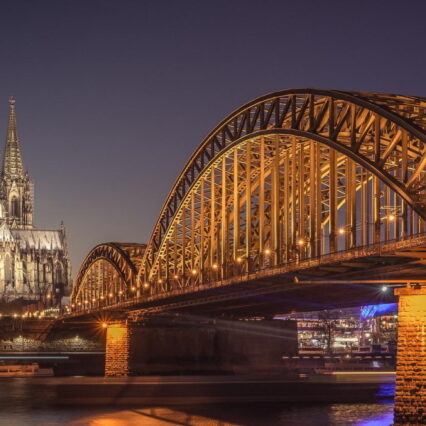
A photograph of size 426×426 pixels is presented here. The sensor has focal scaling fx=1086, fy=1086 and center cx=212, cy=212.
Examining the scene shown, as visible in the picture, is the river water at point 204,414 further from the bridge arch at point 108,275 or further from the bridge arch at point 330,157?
the bridge arch at point 108,275

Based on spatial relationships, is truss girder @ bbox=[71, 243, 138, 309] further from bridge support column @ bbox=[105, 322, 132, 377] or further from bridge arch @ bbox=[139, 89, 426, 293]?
bridge arch @ bbox=[139, 89, 426, 293]

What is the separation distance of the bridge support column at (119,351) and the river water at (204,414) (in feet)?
86.5

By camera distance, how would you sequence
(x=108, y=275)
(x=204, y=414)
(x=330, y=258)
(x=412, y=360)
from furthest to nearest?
(x=108, y=275)
(x=204, y=414)
(x=330, y=258)
(x=412, y=360)

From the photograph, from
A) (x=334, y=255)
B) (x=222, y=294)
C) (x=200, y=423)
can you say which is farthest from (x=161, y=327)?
(x=334, y=255)

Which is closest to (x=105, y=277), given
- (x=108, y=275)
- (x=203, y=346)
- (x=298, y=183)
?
(x=108, y=275)

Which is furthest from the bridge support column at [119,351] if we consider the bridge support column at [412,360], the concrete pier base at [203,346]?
the bridge support column at [412,360]

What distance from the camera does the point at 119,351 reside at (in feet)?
378

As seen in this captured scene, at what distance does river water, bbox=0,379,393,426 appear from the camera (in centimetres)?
6819

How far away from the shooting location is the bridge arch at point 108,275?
449 ft

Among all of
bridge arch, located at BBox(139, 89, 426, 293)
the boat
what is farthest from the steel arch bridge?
the boat

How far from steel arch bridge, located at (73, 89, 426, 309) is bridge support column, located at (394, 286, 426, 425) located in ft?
11.6

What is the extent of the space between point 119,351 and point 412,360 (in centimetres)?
6605

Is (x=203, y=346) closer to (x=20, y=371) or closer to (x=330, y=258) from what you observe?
(x=20, y=371)

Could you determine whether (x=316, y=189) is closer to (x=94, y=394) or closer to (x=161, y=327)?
(x=94, y=394)
